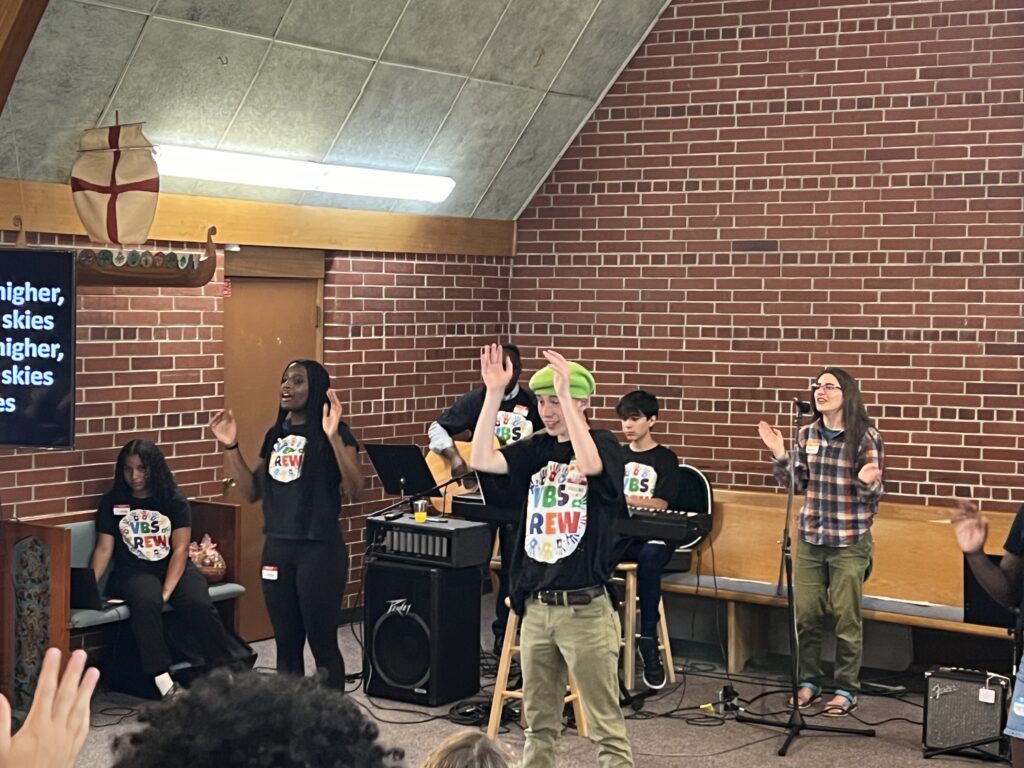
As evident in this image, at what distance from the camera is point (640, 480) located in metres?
8.04

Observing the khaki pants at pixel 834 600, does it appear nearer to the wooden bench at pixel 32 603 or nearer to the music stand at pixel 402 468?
the music stand at pixel 402 468

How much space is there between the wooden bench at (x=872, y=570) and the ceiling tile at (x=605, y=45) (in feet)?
9.42

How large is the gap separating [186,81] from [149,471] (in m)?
1.98

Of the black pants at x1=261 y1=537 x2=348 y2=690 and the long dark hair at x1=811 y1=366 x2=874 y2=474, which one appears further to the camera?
the long dark hair at x1=811 y1=366 x2=874 y2=474

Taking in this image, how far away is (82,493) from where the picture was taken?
24.7ft

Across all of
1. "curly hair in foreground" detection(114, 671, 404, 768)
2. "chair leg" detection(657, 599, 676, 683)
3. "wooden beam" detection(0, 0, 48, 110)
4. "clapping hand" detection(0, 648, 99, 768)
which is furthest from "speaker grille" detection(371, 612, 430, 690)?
"curly hair in foreground" detection(114, 671, 404, 768)

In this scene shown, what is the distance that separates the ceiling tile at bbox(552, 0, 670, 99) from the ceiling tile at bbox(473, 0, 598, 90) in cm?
11

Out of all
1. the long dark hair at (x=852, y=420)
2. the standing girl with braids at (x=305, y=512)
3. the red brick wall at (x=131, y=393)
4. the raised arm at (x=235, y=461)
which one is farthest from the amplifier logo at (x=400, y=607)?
the long dark hair at (x=852, y=420)

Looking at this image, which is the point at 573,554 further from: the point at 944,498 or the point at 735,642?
the point at 944,498

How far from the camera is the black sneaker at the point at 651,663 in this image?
7.81m

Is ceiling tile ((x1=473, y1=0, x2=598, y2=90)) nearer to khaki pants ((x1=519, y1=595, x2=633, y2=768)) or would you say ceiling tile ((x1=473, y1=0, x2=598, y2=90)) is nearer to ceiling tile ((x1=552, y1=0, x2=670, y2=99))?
ceiling tile ((x1=552, y1=0, x2=670, y2=99))

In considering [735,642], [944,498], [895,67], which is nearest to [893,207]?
[895,67]

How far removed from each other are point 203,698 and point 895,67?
8189mm

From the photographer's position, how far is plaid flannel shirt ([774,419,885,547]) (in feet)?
24.2
